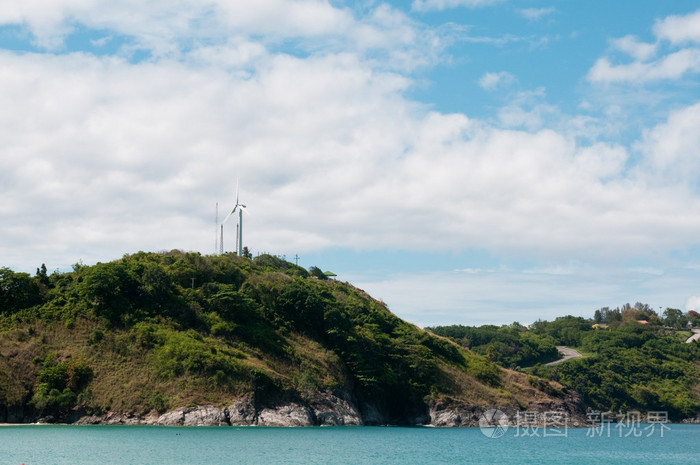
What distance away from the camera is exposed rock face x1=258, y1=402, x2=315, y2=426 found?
10431 centimetres

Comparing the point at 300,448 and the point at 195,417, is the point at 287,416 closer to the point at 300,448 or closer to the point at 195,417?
the point at 195,417

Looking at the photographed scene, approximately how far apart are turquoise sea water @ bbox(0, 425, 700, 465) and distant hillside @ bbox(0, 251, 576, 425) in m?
9.16

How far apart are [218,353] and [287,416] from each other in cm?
1490

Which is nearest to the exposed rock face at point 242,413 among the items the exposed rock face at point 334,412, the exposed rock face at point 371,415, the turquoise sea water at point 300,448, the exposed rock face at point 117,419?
the turquoise sea water at point 300,448

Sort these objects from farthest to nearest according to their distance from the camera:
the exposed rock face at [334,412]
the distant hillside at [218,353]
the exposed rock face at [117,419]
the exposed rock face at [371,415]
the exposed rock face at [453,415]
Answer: the exposed rock face at [453,415] < the exposed rock face at [371,415] < the exposed rock face at [334,412] < the distant hillside at [218,353] < the exposed rock face at [117,419]

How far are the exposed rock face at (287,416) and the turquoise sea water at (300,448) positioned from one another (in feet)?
15.7

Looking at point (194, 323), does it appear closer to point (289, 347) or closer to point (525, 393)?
point (289, 347)

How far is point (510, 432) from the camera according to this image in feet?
399

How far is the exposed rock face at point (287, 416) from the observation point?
10431 cm

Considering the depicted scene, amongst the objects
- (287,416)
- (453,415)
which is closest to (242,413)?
(287,416)
